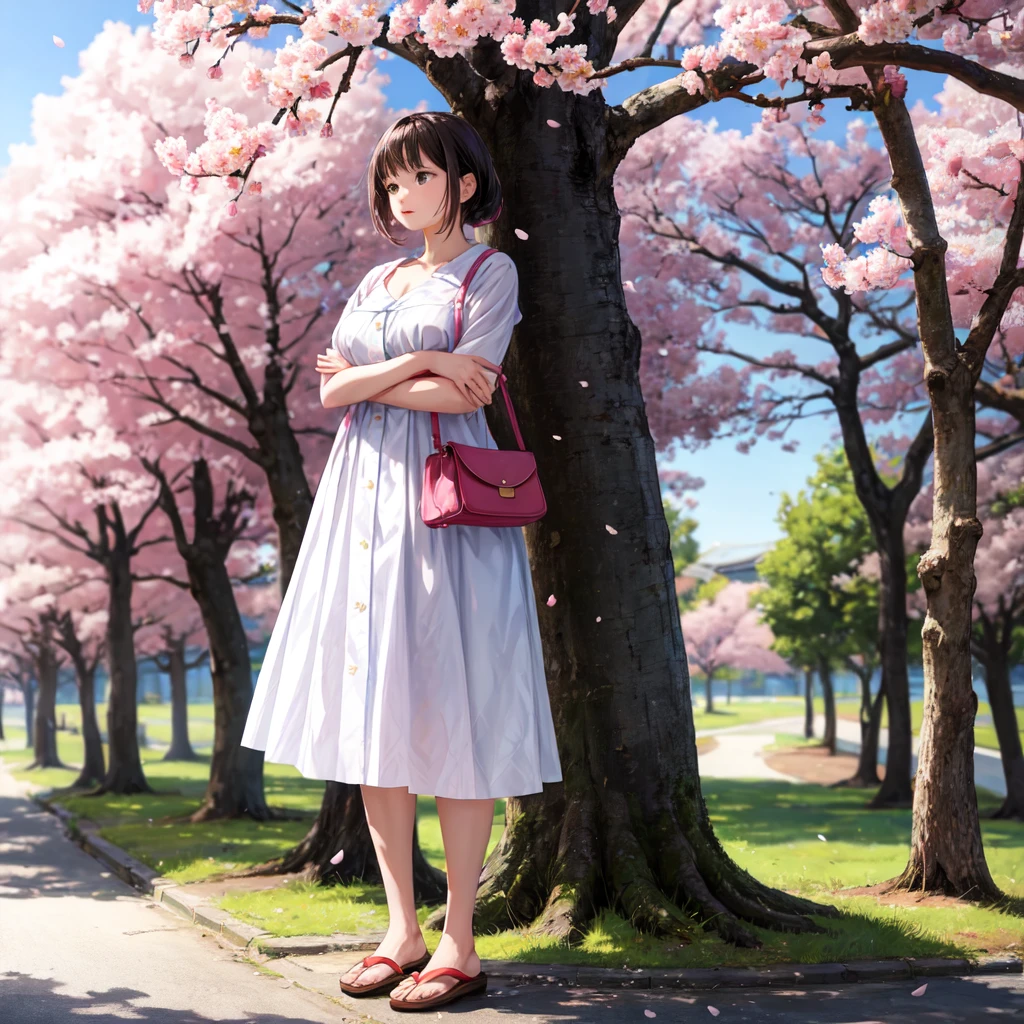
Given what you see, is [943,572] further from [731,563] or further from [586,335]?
[731,563]

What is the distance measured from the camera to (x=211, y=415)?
1509 centimetres

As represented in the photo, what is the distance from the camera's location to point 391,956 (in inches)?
154

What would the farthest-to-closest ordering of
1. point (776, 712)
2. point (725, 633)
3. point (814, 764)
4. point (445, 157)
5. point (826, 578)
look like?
point (776, 712) → point (725, 633) → point (814, 764) → point (826, 578) → point (445, 157)

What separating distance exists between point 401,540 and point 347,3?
2.27 meters

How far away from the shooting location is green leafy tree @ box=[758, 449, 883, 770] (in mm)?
29156

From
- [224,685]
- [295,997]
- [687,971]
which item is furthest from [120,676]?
[687,971]

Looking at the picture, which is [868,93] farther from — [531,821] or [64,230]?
[64,230]

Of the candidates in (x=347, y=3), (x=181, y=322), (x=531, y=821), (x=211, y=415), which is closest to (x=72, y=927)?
(x=531, y=821)

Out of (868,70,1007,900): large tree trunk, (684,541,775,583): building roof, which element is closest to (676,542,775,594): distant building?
(684,541,775,583): building roof

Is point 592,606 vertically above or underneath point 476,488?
underneath

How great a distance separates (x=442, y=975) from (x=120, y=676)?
16833 millimetres

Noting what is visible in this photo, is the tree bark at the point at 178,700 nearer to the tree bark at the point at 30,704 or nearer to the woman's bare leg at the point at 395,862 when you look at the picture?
the tree bark at the point at 30,704

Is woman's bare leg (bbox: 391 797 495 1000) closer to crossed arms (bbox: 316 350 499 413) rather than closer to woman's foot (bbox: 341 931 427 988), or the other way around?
woman's foot (bbox: 341 931 427 988)

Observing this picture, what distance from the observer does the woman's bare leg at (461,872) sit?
3814 mm
